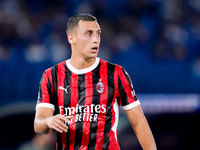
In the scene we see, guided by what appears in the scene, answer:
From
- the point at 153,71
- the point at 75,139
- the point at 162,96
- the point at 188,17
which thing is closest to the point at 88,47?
the point at 75,139

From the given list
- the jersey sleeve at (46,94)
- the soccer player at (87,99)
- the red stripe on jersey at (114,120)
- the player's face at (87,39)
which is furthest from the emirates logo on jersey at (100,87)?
the jersey sleeve at (46,94)

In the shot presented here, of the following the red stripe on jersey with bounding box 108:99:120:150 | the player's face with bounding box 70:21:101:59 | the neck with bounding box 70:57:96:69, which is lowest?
the red stripe on jersey with bounding box 108:99:120:150

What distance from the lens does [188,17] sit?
728 centimetres

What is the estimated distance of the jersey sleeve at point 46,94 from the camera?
2605 mm

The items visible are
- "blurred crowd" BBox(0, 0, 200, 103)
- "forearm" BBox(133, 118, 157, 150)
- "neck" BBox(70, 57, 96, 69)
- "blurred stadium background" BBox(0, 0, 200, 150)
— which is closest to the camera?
"forearm" BBox(133, 118, 157, 150)

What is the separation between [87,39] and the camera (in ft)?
8.61

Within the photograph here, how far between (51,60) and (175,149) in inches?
113

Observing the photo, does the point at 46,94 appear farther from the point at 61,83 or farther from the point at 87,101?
the point at 87,101

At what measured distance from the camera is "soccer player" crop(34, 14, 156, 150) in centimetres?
255

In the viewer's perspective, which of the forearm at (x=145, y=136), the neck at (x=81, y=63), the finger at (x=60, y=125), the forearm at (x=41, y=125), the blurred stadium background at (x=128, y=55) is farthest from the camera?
the blurred stadium background at (x=128, y=55)

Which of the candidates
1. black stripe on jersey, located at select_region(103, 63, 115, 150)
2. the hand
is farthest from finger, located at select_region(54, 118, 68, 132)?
black stripe on jersey, located at select_region(103, 63, 115, 150)

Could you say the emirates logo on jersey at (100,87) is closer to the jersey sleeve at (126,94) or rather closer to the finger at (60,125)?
the jersey sleeve at (126,94)

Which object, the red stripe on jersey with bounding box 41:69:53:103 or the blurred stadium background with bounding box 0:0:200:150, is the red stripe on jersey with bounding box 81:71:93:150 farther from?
the blurred stadium background with bounding box 0:0:200:150

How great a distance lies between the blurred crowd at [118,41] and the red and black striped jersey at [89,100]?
3.24 m
